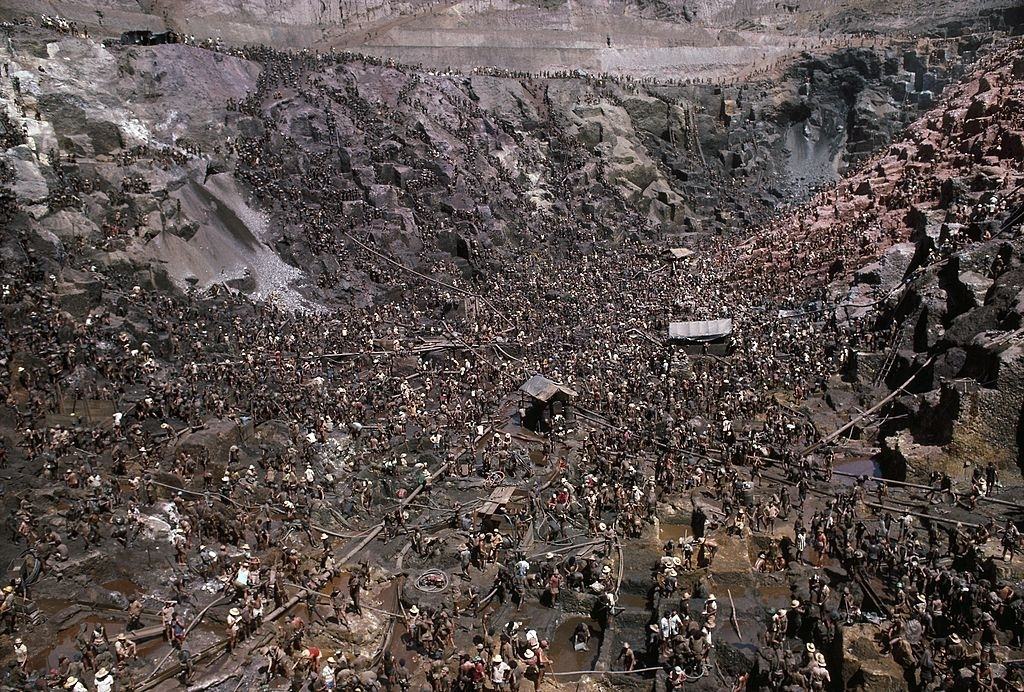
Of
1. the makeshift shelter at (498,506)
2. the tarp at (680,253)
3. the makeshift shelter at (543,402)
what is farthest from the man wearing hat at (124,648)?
the tarp at (680,253)

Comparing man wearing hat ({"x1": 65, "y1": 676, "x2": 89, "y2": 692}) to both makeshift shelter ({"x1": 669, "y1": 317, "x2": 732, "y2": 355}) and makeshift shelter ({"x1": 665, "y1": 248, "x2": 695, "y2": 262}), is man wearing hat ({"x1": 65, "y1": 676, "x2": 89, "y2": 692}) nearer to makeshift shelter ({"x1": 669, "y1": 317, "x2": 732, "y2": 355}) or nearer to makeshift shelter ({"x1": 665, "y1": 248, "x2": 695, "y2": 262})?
makeshift shelter ({"x1": 669, "y1": 317, "x2": 732, "y2": 355})

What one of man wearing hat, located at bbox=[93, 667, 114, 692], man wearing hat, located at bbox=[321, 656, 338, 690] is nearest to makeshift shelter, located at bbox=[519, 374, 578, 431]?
man wearing hat, located at bbox=[321, 656, 338, 690]

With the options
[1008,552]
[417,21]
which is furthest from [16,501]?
[417,21]

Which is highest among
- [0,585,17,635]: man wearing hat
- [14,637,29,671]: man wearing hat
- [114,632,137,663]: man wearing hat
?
[0,585,17,635]: man wearing hat

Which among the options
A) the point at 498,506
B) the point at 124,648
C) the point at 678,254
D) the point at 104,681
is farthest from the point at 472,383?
the point at 678,254

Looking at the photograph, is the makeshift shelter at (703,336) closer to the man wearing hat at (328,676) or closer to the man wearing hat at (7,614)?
the man wearing hat at (328,676)

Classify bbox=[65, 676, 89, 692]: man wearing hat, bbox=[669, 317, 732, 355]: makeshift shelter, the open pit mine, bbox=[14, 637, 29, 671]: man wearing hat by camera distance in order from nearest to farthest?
bbox=[65, 676, 89, 692]: man wearing hat, bbox=[14, 637, 29, 671]: man wearing hat, the open pit mine, bbox=[669, 317, 732, 355]: makeshift shelter
